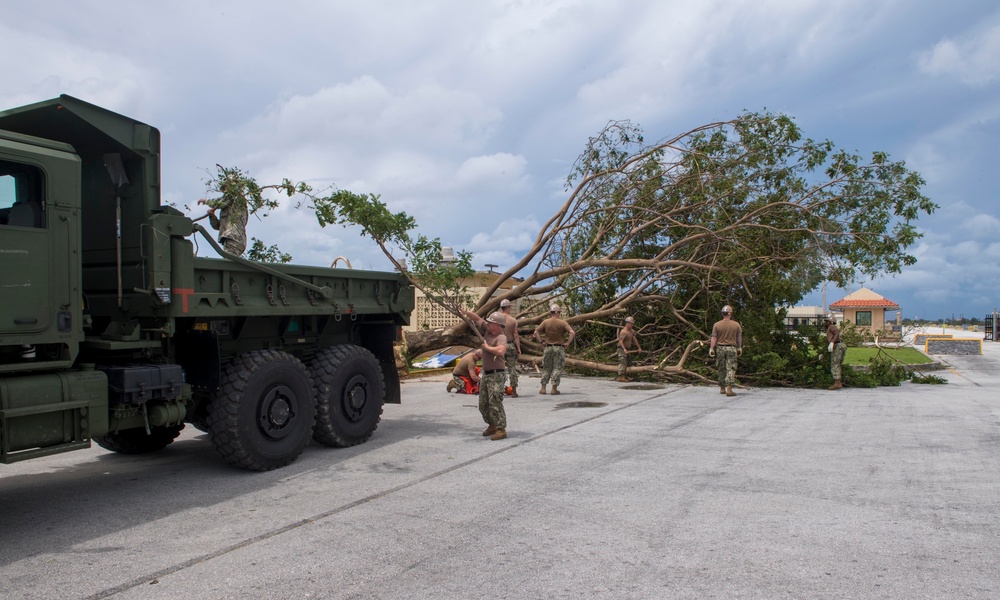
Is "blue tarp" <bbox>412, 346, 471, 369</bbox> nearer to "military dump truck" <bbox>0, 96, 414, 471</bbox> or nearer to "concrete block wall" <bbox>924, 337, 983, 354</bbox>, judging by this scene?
"military dump truck" <bbox>0, 96, 414, 471</bbox>

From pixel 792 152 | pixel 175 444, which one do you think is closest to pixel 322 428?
pixel 175 444

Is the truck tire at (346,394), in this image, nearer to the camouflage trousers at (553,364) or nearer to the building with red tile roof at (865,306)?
the camouflage trousers at (553,364)

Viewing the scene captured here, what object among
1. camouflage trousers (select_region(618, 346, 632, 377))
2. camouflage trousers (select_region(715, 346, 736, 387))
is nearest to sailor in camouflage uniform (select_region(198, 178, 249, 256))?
camouflage trousers (select_region(618, 346, 632, 377))

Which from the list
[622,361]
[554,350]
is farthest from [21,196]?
[622,361]

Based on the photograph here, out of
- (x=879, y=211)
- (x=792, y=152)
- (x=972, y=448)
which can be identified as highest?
(x=792, y=152)

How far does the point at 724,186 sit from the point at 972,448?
8368mm

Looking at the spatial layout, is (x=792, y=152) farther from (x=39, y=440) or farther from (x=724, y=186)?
(x=39, y=440)

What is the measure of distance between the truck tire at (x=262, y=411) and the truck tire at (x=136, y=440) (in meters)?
1.34

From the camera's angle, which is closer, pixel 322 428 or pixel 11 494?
pixel 11 494

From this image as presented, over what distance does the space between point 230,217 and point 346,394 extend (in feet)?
8.23

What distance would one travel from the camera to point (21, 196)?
5074 millimetres

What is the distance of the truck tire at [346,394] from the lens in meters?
7.35

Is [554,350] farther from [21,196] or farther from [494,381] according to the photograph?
[21,196]

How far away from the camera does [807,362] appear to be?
14922 mm
